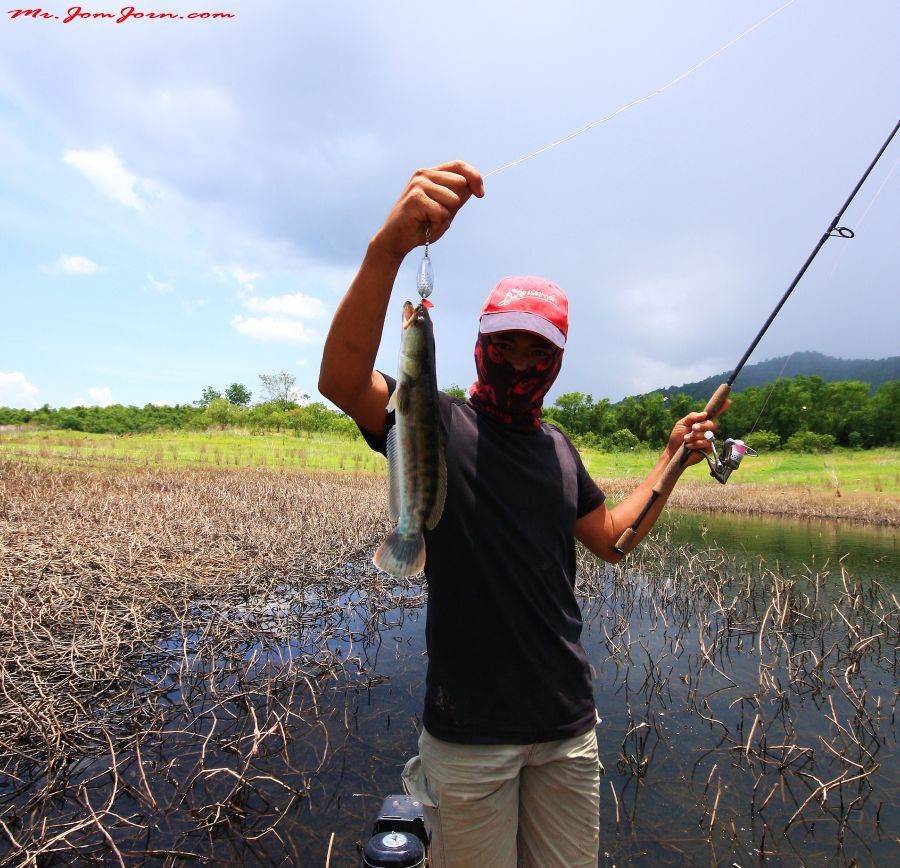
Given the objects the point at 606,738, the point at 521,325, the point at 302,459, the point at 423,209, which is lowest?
the point at 606,738

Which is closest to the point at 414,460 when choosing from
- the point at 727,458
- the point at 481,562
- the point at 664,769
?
the point at 481,562

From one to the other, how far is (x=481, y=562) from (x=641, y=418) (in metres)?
77.9

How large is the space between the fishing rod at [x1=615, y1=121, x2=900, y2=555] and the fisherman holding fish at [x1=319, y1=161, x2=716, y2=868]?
70 centimetres

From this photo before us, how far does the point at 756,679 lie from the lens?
705 centimetres

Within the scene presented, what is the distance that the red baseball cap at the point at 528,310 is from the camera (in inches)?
84.7

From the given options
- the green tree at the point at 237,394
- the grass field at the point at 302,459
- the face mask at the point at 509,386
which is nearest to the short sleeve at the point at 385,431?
the face mask at the point at 509,386

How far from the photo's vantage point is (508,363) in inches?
89.4

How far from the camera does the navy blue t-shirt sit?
198cm

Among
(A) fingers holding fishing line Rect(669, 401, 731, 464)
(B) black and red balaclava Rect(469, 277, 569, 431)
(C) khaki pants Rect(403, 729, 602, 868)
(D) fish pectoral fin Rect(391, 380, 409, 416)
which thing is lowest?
(C) khaki pants Rect(403, 729, 602, 868)

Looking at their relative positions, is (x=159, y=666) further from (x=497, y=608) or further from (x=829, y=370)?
(x=829, y=370)

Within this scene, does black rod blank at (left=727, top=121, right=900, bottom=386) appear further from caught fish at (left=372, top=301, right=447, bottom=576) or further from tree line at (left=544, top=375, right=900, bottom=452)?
tree line at (left=544, top=375, right=900, bottom=452)

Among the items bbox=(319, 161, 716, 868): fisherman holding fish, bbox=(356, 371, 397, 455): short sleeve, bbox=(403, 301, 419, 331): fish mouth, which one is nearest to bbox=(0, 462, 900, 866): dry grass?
bbox=(319, 161, 716, 868): fisherman holding fish

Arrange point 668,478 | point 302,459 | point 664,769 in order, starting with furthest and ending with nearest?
point 302,459 → point 664,769 → point 668,478

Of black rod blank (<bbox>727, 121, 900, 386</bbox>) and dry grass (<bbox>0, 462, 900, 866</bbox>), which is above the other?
black rod blank (<bbox>727, 121, 900, 386</bbox>)
